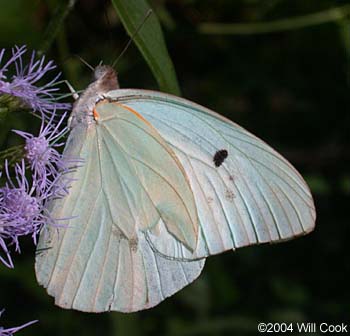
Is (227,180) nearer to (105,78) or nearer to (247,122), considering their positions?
(105,78)

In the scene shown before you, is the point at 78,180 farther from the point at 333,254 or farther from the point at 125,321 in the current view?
the point at 333,254

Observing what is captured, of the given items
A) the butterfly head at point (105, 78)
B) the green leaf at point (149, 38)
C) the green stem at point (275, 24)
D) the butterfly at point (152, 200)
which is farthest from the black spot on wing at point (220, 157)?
the green stem at point (275, 24)

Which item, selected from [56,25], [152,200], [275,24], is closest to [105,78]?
[56,25]

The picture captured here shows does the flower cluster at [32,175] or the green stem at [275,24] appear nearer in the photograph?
the flower cluster at [32,175]

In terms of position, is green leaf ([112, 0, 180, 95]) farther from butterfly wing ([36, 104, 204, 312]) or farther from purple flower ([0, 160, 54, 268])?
purple flower ([0, 160, 54, 268])

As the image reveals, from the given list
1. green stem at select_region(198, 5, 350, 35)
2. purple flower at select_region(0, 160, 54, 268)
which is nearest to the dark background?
green stem at select_region(198, 5, 350, 35)

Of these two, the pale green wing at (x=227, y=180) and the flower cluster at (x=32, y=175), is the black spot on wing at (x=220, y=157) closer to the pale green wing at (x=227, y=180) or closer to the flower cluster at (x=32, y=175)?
the pale green wing at (x=227, y=180)

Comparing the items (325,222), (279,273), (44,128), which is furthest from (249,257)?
(44,128)
